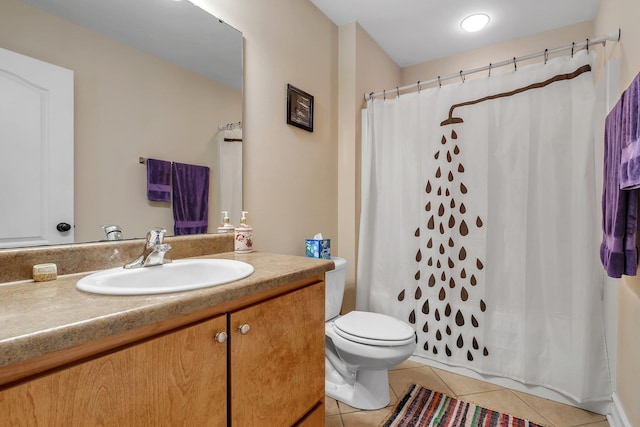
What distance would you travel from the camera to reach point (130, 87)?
3.86 feet

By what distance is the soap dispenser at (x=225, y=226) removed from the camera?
4.93ft

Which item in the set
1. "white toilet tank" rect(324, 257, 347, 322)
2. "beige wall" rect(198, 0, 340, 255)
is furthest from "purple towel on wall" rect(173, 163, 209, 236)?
"white toilet tank" rect(324, 257, 347, 322)

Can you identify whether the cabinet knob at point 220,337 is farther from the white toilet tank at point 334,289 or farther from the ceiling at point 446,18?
the ceiling at point 446,18

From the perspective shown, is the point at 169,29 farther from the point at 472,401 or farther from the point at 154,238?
the point at 472,401

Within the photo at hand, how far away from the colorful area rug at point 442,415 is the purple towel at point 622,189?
915mm

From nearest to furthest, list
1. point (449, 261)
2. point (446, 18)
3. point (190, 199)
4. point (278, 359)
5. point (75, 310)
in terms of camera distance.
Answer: point (75, 310)
point (278, 359)
point (190, 199)
point (449, 261)
point (446, 18)

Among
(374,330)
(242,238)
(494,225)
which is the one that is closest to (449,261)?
(494,225)

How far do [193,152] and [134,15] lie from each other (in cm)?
55

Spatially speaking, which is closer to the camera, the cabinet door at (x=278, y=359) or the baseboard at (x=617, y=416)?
the cabinet door at (x=278, y=359)

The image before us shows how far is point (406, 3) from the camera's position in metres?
2.07

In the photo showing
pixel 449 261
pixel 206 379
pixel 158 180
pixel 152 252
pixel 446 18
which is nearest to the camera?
pixel 206 379

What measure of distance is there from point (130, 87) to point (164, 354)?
39.6 inches

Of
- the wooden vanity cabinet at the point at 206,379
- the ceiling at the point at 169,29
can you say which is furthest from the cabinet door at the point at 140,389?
the ceiling at the point at 169,29

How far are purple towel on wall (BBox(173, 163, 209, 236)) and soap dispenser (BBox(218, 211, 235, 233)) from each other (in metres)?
0.07
